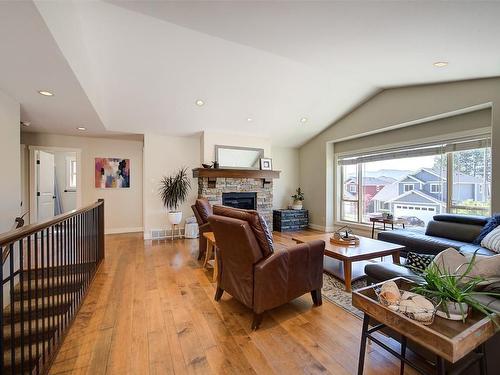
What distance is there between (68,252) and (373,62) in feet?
13.8

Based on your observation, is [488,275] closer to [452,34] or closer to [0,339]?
[452,34]

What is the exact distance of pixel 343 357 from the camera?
1.68 metres

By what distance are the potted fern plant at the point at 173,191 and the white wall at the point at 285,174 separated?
2.63 m

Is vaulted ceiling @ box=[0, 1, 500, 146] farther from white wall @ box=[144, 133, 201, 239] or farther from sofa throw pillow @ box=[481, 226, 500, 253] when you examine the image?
sofa throw pillow @ box=[481, 226, 500, 253]

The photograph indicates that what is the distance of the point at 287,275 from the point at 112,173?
5.29 m

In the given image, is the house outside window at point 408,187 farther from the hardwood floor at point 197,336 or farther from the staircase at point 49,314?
the staircase at point 49,314

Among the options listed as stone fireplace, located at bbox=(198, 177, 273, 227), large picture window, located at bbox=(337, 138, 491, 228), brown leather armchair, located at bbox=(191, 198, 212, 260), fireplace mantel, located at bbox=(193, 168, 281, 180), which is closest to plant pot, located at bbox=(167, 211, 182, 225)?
stone fireplace, located at bbox=(198, 177, 273, 227)

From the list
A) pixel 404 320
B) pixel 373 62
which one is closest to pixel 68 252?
pixel 404 320

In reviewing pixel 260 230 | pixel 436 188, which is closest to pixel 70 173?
pixel 260 230

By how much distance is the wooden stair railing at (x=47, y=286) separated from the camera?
130cm

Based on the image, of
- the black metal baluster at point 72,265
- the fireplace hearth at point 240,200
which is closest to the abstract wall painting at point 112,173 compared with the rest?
the fireplace hearth at point 240,200

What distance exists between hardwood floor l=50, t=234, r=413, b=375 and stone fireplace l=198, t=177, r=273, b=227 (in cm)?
274

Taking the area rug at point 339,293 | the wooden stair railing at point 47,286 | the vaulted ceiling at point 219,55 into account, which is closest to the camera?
the wooden stair railing at point 47,286

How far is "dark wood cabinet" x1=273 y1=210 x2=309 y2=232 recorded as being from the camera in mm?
6195
